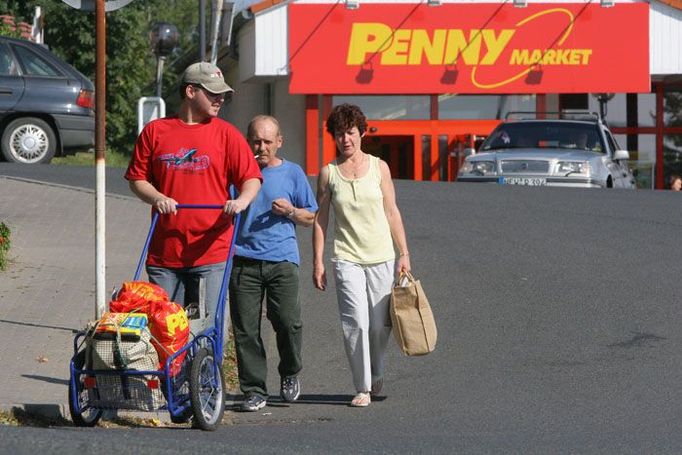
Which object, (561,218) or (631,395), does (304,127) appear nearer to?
(561,218)

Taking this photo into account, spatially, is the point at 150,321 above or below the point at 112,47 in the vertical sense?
below

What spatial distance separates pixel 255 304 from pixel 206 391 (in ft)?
4.40

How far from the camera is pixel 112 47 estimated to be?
48250 millimetres

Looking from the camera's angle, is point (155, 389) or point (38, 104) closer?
point (155, 389)

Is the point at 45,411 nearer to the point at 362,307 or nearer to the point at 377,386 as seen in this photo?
the point at 362,307

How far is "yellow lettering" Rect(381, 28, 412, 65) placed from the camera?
125 feet

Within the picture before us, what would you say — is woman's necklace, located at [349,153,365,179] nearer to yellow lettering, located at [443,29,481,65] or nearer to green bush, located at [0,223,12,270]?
green bush, located at [0,223,12,270]

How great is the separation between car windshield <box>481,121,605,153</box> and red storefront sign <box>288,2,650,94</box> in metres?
14.4

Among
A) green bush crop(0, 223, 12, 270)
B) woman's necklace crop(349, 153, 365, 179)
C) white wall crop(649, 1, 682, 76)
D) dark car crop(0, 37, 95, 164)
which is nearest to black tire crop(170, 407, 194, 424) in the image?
woman's necklace crop(349, 153, 365, 179)

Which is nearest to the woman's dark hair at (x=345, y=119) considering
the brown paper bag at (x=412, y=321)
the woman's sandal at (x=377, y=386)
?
the brown paper bag at (x=412, y=321)

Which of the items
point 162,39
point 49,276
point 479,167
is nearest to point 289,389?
point 49,276

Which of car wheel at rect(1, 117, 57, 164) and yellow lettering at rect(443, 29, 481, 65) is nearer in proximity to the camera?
car wheel at rect(1, 117, 57, 164)

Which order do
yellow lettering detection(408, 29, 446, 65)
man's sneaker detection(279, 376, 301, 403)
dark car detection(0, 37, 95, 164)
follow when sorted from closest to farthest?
1. man's sneaker detection(279, 376, 301, 403)
2. dark car detection(0, 37, 95, 164)
3. yellow lettering detection(408, 29, 446, 65)

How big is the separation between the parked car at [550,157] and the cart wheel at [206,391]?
14.6 metres
